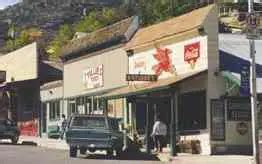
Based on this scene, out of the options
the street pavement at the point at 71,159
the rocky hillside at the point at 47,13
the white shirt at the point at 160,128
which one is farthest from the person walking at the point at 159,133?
the rocky hillside at the point at 47,13

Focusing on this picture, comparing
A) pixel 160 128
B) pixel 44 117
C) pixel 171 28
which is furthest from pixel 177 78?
pixel 44 117

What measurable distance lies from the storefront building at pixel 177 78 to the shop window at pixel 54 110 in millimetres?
14210

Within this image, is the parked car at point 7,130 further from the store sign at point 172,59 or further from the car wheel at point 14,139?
the store sign at point 172,59

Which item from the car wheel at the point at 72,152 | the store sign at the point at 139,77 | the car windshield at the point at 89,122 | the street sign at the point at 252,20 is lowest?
the car wheel at the point at 72,152

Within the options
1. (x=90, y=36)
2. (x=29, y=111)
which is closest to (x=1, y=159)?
(x=90, y=36)

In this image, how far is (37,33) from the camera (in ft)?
437

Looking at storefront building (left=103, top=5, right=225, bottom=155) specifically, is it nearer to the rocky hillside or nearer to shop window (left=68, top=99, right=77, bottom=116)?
shop window (left=68, top=99, right=77, bottom=116)

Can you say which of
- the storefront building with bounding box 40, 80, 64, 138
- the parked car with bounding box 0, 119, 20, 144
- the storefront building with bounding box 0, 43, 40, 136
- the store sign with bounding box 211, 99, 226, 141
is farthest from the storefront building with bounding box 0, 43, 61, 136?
the store sign with bounding box 211, 99, 226, 141

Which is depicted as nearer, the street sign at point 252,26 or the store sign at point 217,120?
the street sign at point 252,26

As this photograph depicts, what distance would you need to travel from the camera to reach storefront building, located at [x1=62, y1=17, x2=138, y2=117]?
38406mm

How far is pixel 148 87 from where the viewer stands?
3183cm

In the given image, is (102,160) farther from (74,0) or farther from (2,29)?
(74,0)

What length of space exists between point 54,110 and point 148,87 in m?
20.2

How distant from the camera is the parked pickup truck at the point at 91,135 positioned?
28188 millimetres
